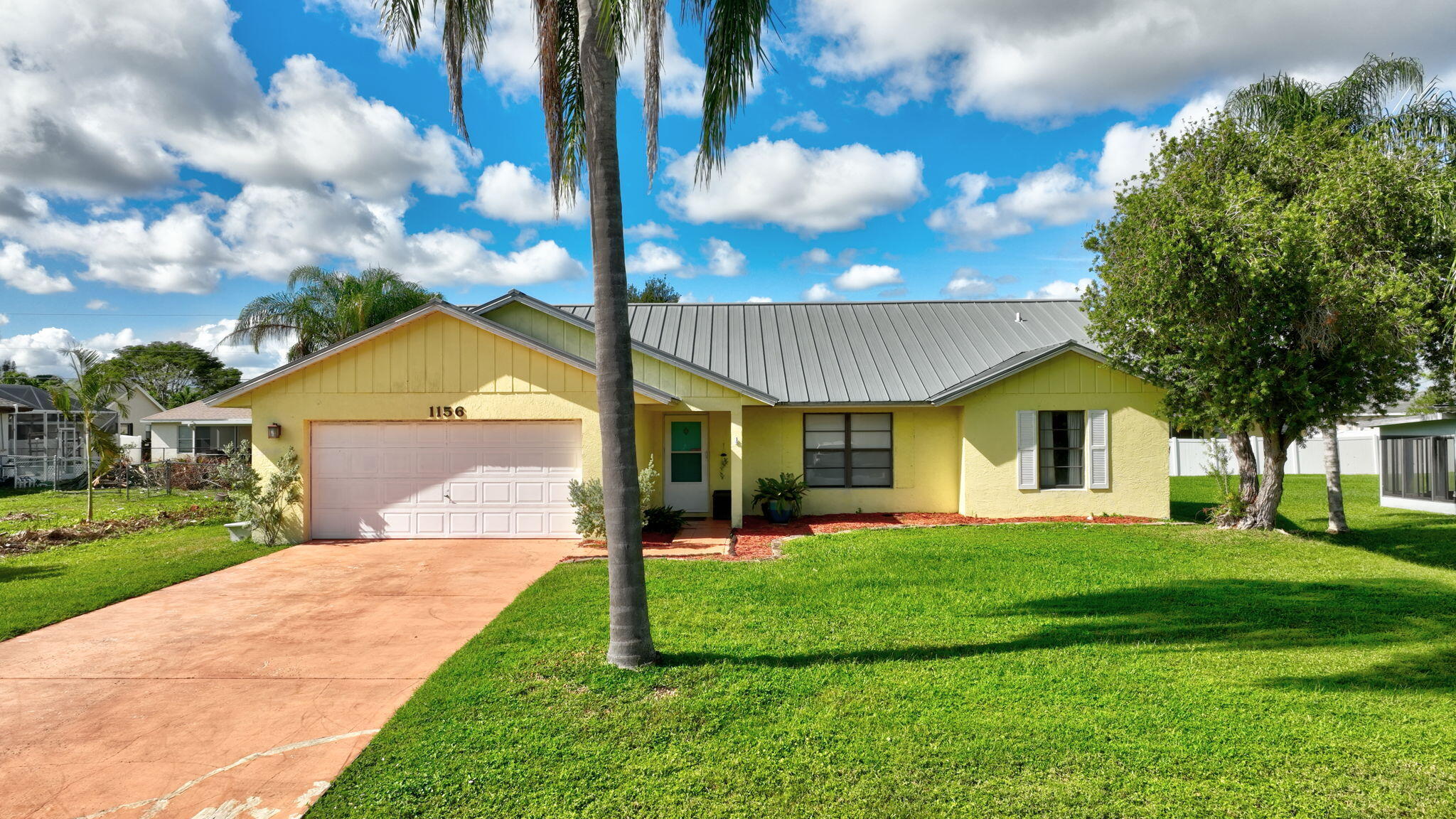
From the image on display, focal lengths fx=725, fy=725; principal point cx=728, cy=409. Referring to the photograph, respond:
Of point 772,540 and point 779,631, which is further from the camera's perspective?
point 772,540

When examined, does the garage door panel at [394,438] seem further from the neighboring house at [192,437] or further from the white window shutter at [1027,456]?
the neighboring house at [192,437]

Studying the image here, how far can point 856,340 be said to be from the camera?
1798 cm

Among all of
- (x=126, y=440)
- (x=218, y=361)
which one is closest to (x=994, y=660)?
(x=126, y=440)

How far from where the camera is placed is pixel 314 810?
13.4ft

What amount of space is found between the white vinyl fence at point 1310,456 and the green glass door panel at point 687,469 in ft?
68.0

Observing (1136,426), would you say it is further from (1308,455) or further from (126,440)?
(126,440)

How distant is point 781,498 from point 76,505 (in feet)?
61.1

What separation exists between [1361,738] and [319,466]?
46.6 ft

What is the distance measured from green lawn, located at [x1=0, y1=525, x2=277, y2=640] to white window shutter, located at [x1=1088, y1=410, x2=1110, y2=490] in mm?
15397

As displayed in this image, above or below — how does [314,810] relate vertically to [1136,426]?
below

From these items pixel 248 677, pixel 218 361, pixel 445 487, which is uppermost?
pixel 218 361

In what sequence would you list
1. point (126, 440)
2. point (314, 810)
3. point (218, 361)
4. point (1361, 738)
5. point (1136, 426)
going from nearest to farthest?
point (314, 810) < point (1361, 738) < point (1136, 426) < point (126, 440) < point (218, 361)

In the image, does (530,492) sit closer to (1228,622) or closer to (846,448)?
(846,448)

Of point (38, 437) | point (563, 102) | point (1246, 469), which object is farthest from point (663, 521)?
point (38, 437)
